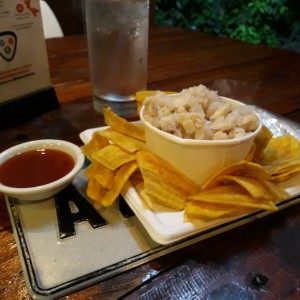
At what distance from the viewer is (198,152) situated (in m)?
0.54

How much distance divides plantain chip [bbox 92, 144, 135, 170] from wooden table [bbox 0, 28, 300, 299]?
17 cm

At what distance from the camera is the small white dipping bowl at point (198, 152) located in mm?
534

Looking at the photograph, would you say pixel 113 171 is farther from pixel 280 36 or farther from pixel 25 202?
pixel 280 36

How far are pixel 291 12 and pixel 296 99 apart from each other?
3.15 metres

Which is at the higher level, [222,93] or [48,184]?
[48,184]

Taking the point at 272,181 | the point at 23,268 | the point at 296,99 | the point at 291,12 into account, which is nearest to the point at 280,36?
the point at 291,12

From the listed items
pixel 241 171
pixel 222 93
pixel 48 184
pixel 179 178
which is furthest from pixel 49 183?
pixel 222 93

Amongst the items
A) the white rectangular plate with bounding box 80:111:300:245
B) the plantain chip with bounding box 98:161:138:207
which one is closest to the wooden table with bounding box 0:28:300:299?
the white rectangular plate with bounding box 80:111:300:245

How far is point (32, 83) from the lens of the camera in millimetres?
951

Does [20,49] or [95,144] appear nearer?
[95,144]

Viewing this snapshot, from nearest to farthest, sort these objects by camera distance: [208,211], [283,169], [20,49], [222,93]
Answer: [208,211] < [283,169] < [20,49] < [222,93]

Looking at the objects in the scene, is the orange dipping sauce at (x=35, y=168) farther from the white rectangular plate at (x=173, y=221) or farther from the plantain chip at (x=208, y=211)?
the plantain chip at (x=208, y=211)

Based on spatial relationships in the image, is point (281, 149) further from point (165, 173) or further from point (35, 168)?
point (35, 168)

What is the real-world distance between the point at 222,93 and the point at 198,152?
668 mm
